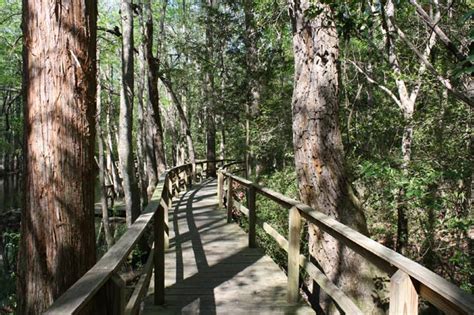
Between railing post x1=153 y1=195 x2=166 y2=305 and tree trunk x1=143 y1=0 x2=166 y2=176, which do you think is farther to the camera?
tree trunk x1=143 y1=0 x2=166 y2=176

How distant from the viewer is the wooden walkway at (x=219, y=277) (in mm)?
4199

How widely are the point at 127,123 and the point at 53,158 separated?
8.02 m

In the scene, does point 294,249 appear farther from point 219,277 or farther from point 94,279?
point 94,279

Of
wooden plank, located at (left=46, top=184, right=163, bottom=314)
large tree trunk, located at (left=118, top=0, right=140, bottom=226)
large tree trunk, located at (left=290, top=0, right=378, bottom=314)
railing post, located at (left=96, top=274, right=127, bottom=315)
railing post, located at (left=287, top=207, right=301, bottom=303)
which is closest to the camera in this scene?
wooden plank, located at (left=46, top=184, right=163, bottom=314)

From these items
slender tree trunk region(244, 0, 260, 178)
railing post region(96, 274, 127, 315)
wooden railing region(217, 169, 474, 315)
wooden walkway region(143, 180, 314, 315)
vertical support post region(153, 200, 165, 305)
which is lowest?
wooden walkway region(143, 180, 314, 315)

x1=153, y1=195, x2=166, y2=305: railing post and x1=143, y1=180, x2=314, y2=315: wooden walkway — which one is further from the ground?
x1=153, y1=195, x2=166, y2=305: railing post

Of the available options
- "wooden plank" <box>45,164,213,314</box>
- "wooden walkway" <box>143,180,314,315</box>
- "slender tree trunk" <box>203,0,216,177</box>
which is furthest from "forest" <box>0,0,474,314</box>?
"slender tree trunk" <box>203,0,216,177</box>

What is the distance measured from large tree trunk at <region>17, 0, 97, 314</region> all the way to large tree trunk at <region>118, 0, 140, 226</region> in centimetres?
735

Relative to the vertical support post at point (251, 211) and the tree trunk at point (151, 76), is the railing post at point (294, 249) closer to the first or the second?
the vertical support post at point (251, 211)

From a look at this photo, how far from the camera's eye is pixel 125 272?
9688mm

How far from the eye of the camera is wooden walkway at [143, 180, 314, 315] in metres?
4.20

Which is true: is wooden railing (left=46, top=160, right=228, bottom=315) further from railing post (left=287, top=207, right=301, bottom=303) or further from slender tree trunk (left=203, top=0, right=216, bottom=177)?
slender tree trunk (left=203, top=0, right=216, bottom=177)

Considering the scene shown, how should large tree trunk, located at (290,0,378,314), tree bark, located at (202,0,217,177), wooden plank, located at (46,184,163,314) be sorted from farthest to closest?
tree bark, located at (202,0,217,177), large tree trunk, located at (290,0,378,314), wooden plank, located at (46,184,163,314)

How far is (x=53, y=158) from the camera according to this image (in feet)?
9.21
